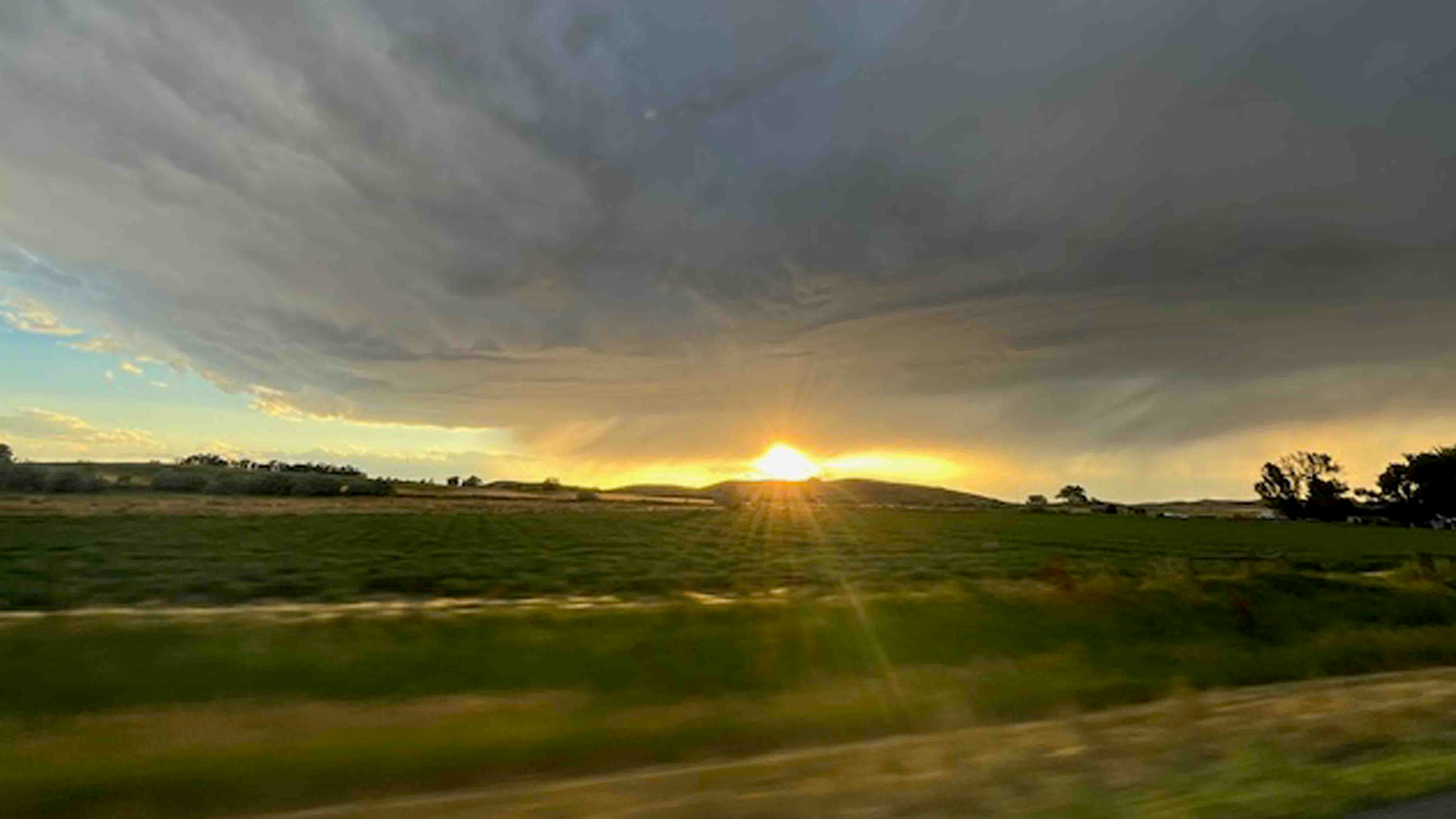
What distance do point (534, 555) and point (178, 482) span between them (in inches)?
2283

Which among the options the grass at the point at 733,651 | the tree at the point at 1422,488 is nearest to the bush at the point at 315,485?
the grass at the point at 733,651

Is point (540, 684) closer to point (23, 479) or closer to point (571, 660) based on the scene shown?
point (571, 660)

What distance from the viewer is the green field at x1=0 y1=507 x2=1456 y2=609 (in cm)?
3014

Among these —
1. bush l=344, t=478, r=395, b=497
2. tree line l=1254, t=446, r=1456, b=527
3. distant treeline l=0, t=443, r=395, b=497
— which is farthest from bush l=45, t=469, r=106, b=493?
tree line l=1254, t=446, r=1456, b=527

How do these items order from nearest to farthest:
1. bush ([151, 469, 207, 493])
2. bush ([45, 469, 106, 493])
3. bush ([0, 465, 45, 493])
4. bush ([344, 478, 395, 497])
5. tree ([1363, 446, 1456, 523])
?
bush ([0, 465, 45, 493]) < bush ([45, 469, 106, 493]) < bush ([151, 469, 207, 493]) < bush ([344, 478, 395, 497]) < tree ([1363, 446, 1456, 523])

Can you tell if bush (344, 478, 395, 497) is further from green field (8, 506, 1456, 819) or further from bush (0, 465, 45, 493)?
green field (8, 506, 1456, 819)

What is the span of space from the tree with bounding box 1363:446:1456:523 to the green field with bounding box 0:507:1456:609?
68.5 metres

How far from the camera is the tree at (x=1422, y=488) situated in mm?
152375

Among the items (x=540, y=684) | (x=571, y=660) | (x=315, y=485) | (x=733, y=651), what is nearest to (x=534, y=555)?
(x=733, y=651)

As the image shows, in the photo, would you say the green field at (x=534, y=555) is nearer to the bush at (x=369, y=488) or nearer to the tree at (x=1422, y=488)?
the bush at (x=369, y=488)

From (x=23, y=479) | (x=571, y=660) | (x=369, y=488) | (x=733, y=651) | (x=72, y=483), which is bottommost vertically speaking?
(x=571, y=660)

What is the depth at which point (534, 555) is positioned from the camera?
46.2m

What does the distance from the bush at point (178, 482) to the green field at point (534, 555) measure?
20057 mm

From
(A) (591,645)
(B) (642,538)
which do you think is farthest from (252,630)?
(B) (642,538)
